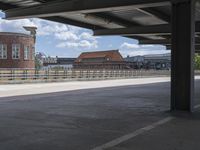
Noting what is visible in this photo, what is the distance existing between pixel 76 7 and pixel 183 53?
529 cm

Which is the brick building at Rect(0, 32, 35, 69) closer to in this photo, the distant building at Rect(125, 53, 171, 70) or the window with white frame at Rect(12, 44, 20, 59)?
the window with white frame at Rect(12, 44, 20, 59)

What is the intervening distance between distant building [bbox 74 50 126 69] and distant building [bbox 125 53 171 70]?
436 cm

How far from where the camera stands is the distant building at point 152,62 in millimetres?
119675

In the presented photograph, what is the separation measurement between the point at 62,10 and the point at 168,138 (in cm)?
958

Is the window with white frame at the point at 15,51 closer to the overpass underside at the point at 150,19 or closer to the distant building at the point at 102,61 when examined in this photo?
the overpass underside at the point at 150,19

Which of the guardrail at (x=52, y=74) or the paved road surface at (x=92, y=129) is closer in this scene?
the paved road surface at (x=92, y=129)

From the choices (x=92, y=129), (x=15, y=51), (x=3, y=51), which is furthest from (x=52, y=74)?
(x=92, y=129)

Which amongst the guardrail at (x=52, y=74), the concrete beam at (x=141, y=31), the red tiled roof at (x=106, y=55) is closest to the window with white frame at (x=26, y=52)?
the guardrail at (x=52, y=74)

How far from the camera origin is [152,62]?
5300 inches

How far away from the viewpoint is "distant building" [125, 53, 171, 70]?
120 m

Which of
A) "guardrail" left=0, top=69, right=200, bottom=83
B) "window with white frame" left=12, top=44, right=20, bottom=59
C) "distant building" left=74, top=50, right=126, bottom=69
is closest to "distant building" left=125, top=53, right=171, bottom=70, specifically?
"distant building" left=74, top=50, right=126, bottom=69

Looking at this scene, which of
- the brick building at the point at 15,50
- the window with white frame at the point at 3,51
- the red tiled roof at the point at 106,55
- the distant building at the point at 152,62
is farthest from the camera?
the distant building at the point at 152,62

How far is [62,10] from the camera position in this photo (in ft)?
55.8

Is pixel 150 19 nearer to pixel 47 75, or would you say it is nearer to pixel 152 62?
pixel 47 75
